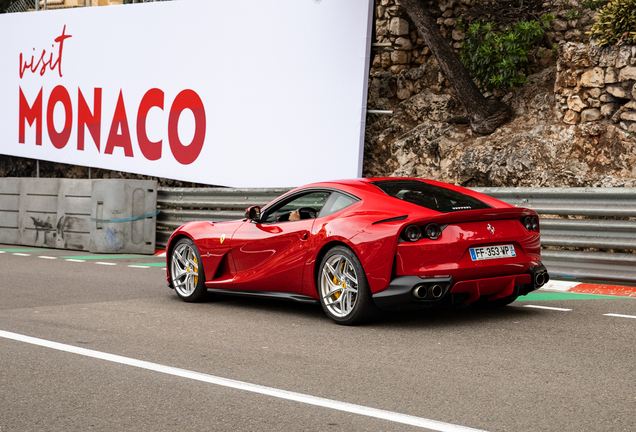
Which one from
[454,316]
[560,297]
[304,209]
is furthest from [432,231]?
[560,297]

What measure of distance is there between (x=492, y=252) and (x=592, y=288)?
3.17 meters

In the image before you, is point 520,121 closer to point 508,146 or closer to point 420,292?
point 508,146

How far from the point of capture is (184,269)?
8414 mm

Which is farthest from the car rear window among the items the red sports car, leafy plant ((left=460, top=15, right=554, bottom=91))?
leafy plant ((left=460, top=15, right=554, bottom=91))

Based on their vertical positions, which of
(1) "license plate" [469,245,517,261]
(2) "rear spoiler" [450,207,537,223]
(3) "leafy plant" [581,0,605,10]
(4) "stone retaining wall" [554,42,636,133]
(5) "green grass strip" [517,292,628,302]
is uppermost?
(3) "leafy plant" [581,0,605,10]

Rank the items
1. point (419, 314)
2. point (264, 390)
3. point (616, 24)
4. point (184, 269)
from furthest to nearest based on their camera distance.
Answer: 1. point (616, 24)
2. point (184, 269)
3. point (419, 314)
4. point (264, 390)

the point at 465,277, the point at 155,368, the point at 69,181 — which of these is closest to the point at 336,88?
the point at 69,181

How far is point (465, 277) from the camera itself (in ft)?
20.4

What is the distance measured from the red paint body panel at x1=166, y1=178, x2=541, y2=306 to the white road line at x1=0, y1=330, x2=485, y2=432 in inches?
73.6

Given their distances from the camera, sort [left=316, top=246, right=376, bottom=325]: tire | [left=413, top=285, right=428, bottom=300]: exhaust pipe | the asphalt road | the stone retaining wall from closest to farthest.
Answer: the asphalt road
[left=413, top=285, right=428, bottom=300]: exhaust pipe
[left=316, top=246, right=376, bottom=325]: tire
the stone retaining wall

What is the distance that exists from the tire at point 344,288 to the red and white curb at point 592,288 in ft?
11.2

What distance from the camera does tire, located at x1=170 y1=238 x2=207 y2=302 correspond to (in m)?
8.16

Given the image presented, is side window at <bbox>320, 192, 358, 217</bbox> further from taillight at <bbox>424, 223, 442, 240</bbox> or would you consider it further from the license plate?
the license plate

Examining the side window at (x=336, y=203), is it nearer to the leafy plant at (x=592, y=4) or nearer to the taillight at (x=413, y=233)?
the taillight at (x=413, y=233)
